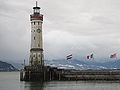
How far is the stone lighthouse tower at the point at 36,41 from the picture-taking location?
106500 mm

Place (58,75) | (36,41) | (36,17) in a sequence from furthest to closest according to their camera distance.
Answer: (36,17), (36,41), (58,75)

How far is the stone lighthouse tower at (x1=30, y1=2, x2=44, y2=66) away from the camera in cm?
10650

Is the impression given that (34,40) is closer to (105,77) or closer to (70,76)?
(70,76)

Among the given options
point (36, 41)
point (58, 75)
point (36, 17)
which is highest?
point (36, 17)

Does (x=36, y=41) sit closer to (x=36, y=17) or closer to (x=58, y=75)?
(x=36, y=17)

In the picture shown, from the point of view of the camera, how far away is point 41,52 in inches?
4213

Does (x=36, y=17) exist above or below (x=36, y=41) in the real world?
above

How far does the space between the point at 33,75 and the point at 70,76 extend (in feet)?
41.3

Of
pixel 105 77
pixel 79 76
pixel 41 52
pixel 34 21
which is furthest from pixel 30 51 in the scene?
pixel 105 77

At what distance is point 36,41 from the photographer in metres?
107

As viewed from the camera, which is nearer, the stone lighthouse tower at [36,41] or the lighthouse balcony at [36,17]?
the stone lighthouse tower at [36,41]

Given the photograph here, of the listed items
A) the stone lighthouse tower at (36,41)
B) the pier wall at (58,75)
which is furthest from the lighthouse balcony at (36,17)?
the pier wall at (58,75)

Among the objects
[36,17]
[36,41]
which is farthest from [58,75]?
[36,17]

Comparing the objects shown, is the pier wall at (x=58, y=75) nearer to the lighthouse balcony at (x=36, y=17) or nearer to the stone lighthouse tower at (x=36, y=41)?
the stone lighthouse tower at (x=36, y=41)
